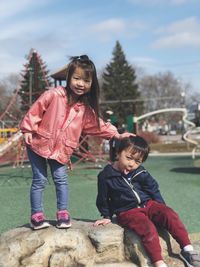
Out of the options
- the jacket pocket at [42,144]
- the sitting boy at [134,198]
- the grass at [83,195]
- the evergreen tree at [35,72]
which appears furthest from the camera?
the evergreen tree at [35,72]

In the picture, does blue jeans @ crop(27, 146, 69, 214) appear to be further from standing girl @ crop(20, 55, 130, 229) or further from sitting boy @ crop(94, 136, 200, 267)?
sitting boy @ crop(94, 136, 200, 267)

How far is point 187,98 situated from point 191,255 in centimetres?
6616

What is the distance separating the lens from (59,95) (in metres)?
3.73

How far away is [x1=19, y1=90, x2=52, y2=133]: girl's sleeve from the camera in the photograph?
3.64 meters

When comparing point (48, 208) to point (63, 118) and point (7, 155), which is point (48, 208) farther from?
point (7, 155)

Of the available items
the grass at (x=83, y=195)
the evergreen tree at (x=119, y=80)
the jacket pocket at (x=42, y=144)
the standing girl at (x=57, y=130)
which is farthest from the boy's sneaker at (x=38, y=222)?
the evergreen tree at (x=119, y=80)

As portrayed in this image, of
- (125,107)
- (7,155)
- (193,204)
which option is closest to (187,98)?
(125,107)

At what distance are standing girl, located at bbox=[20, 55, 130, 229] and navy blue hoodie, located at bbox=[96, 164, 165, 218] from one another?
1.04 ft

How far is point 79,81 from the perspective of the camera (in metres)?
3.67

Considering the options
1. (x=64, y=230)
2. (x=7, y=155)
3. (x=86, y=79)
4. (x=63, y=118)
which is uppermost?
(x=86, y=79)

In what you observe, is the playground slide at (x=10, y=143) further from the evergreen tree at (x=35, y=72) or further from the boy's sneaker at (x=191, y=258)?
the boy's sneaker at (x=191, y=258)

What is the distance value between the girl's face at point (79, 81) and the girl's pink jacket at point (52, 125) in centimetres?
13

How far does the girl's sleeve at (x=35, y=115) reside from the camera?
3.64m

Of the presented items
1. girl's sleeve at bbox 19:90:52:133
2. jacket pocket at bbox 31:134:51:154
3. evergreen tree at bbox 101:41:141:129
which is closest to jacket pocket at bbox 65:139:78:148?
jacket pocket at bbox 31:134:51:154
